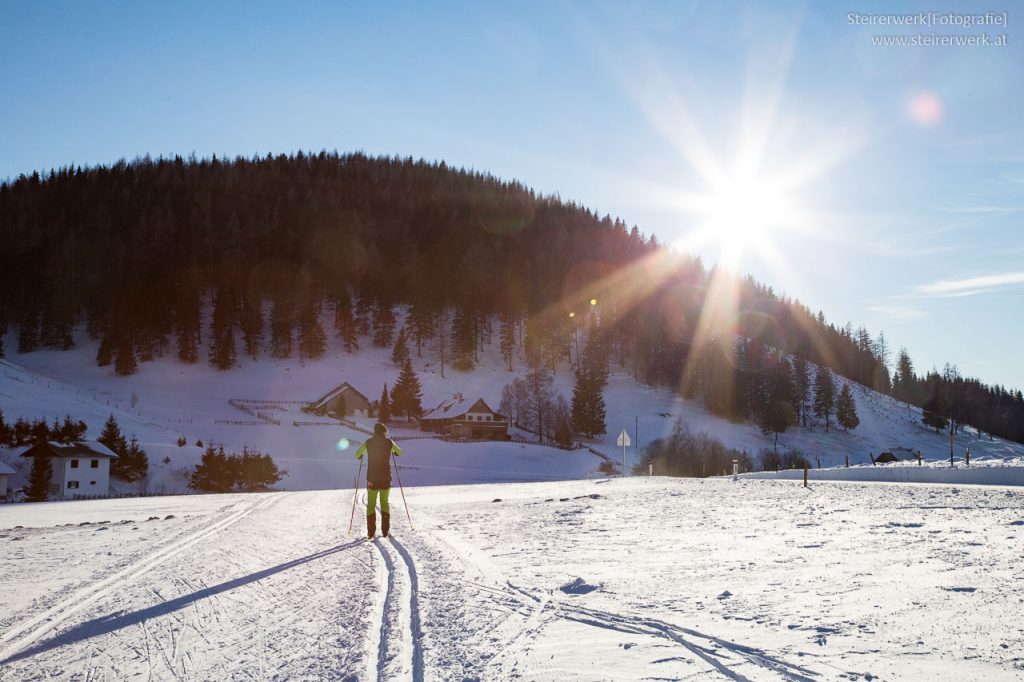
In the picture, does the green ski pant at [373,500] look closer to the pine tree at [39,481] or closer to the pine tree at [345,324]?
the pine tree at [39,481]

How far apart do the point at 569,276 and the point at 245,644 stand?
13655 centimetres

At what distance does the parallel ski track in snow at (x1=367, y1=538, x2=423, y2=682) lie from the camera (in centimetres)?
459

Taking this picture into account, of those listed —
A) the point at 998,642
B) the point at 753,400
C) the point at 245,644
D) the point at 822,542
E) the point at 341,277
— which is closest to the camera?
the point at 998,642

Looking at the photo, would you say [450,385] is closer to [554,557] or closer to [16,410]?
[16,410]

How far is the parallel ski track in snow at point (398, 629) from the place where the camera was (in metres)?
4.59

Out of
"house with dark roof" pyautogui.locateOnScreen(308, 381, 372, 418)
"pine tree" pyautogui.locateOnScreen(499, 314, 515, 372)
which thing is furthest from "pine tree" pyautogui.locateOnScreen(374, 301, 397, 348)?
"house with dark roof" pyautogui.locateOnScreen(308, 381, 372, 418)

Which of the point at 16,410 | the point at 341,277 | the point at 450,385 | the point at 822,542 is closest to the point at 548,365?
the point at 450,385

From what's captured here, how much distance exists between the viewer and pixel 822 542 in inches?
393

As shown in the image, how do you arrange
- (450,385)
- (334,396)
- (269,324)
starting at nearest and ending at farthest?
(334,396), (450,385), (269,324)

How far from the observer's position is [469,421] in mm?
83562

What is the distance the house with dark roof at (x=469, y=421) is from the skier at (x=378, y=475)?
69.0 meters

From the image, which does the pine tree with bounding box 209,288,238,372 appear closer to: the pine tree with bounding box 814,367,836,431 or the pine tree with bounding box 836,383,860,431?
the pine tree with bounding box 814,367,836,431

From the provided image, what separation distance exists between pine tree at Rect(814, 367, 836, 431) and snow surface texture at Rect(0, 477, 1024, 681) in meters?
A: 108

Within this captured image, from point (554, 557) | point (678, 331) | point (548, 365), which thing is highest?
point (678, 331)
